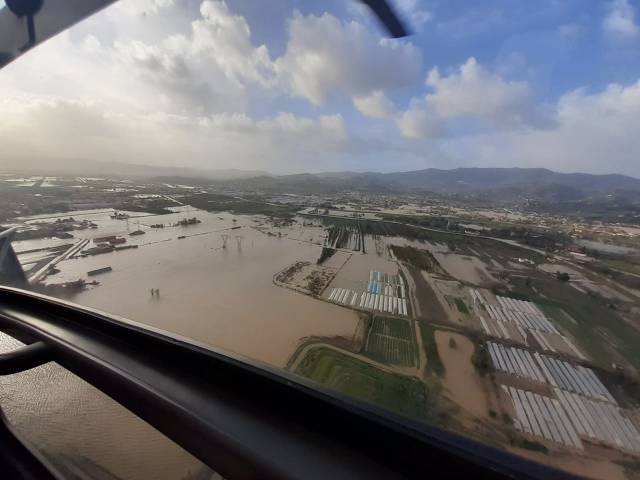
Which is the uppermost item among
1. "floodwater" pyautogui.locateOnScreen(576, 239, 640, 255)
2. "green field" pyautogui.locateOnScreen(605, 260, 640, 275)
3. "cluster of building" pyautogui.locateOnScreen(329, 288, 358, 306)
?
"floodwater" pyautogui.locateOnScreen(576, 239, 640, 255)

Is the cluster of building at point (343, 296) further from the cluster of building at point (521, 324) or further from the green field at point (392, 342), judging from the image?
the cluster of building at point (521, 324)

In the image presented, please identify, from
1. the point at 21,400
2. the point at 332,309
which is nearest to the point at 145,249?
the point at 332,309

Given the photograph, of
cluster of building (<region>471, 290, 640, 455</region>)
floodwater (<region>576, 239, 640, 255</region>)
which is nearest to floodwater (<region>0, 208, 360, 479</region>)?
cluster of building (<region>471, 290, 640, 455</region>)

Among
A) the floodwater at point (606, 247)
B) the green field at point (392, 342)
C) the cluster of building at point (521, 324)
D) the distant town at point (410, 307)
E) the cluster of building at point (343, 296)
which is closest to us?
the distant town at point (410, 307)

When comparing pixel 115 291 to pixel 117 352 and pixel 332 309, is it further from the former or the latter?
pixel 117 352

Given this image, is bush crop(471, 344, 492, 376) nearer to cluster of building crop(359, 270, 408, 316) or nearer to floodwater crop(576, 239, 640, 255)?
cluster of building crop(359, 270, 408, 316)

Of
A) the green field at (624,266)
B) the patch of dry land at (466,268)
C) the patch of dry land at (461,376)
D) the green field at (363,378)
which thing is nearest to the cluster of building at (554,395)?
the patch of dry land at (461,376)
